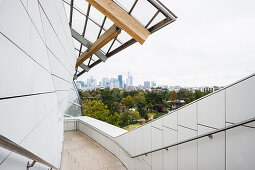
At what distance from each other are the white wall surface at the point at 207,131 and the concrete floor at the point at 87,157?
1935 millimetres

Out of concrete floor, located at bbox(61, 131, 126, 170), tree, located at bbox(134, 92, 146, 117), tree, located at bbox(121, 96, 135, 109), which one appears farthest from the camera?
tree, located at bbox(121, 96, 135, 109)

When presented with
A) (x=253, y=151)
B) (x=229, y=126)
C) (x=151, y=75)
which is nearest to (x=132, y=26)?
(x=229, y=126)

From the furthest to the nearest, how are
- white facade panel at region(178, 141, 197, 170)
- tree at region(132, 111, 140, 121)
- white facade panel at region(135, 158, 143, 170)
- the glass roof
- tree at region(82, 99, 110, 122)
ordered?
tree at region(132, 111, 140, 121) → tree at region(82, 99, 110, 122) → the glass roof → white facade panel at region(135, 158, 143, 170) → white facade panel at region(178, 141, 197, 170)

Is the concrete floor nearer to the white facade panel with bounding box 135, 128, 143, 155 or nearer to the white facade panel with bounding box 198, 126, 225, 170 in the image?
the white facade panel with bounding box 135, 128, 143, 155

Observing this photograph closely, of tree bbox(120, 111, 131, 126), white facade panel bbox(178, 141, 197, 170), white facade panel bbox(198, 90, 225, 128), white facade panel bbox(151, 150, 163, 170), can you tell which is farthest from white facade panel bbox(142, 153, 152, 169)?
tree bbox(120, 111, 131, 126)

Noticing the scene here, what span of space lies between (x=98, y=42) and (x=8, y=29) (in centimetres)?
651

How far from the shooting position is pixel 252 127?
1.83 m

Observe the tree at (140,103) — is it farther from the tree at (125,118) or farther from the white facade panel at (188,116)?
the white facade panel at (188,116)

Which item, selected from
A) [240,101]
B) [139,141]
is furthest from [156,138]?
[240,101]

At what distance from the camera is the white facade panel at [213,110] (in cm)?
227

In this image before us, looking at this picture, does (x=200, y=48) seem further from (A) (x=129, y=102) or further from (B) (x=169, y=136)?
(B) (x=169, y=136)

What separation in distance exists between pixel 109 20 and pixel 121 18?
66.1 inches

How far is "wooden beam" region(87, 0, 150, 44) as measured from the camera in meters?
4.70

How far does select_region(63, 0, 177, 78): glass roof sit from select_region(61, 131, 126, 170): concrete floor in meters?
5.09
